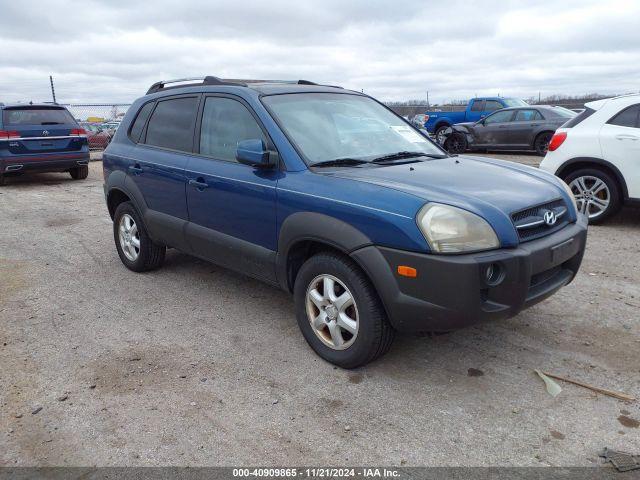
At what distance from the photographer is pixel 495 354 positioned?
353 centimetres

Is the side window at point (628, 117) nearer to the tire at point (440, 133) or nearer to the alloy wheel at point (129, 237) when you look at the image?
the alloy wheel at point (129, 237)

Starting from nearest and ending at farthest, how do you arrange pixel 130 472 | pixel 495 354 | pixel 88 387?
pixel 130 472, pixel 88 387, pixel 495 354

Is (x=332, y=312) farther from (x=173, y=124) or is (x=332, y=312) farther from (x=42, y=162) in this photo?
(x=42, y=162)

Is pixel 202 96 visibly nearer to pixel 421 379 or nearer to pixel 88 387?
pixel 88 387

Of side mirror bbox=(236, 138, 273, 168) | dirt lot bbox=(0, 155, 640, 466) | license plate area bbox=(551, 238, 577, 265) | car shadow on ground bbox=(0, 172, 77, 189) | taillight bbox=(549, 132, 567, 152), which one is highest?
side mirror bbox=(236, 138, 273, 168)

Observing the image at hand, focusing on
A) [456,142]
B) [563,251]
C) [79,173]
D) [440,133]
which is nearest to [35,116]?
[79,173]

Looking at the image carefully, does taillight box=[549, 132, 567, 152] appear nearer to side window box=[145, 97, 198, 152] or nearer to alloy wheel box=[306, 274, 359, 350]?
side window box=[145, 97, 198, 152]

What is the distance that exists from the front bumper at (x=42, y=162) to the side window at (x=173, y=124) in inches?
303

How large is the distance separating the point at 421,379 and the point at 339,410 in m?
0.59

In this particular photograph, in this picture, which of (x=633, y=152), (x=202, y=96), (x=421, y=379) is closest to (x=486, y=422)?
(x=421, y=379)

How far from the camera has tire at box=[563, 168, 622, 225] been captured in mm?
6527

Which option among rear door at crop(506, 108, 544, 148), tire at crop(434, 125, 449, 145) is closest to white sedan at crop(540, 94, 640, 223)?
rear door at crop(506, 108, 544, 148)

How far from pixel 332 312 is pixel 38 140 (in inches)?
403

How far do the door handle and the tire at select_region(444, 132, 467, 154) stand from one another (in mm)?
13394
